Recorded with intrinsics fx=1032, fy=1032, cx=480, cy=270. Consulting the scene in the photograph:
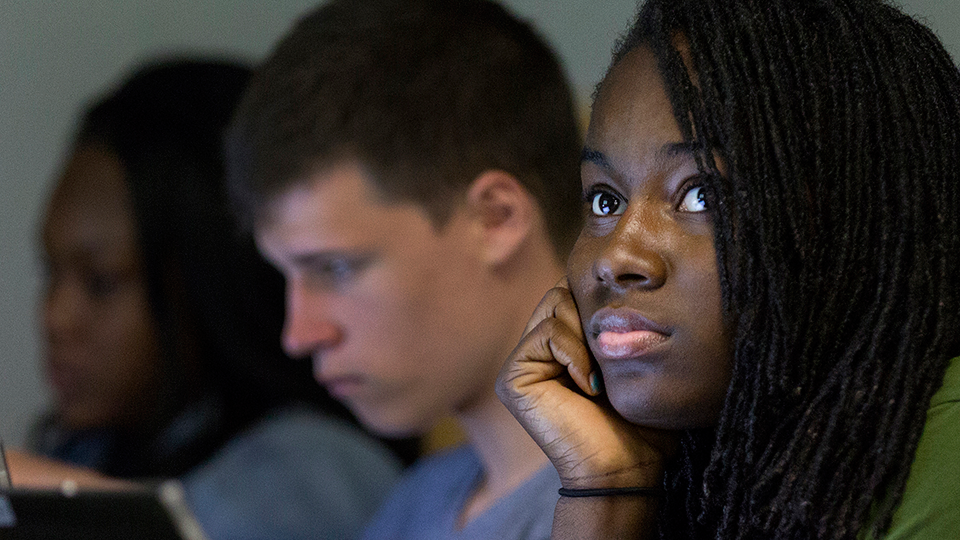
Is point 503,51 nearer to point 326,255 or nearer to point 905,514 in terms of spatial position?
point 326,255

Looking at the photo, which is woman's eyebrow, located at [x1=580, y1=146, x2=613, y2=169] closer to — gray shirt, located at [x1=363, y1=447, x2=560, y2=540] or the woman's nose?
the woman's nose

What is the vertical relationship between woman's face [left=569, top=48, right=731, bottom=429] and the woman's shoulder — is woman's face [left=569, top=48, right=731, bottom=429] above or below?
above

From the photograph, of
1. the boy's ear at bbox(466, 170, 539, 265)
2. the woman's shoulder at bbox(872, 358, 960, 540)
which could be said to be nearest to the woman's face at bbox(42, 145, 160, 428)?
the boy's ear at bbox(466, 170, 539, 265)

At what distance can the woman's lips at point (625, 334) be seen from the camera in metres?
0.75

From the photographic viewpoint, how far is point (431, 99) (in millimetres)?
1387

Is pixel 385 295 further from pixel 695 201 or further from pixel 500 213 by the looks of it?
pixel 695 201

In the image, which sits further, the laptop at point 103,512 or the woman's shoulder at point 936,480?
the laptop at point 103,512

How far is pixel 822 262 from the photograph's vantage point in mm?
740

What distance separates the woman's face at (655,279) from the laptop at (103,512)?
395 mm

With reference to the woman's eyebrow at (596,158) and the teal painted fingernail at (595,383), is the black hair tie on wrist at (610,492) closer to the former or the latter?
the teal painted fingernail at (595,383)

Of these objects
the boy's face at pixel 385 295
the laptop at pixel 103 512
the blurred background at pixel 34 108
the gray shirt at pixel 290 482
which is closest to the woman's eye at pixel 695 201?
the laptop at pixel 103 512

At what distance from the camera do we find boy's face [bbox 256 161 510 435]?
4.54 feet

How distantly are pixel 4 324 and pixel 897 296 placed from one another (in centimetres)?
240

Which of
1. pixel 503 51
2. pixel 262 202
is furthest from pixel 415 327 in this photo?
pixel 503 51
